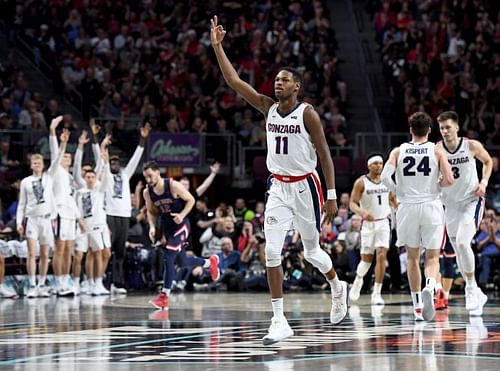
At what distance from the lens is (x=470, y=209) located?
12773 mm

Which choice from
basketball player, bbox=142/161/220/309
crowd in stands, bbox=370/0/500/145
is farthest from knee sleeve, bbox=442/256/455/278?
crowd in stands, bbox=370/0/500/145

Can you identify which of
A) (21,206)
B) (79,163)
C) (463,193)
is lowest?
(463,193)

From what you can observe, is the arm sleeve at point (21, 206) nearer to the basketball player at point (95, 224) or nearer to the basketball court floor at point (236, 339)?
the basketball player at point (95, 224)

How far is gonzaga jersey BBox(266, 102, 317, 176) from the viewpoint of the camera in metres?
9.59

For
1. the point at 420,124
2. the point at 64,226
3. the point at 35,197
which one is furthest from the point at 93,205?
the point at 420,124

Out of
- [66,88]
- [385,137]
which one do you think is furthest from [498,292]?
[66,88]

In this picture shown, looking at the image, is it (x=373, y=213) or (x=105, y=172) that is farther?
(x=105, y=172)

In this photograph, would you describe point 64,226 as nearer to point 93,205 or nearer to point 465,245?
point 93,205

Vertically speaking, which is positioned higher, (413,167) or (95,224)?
(413,167)

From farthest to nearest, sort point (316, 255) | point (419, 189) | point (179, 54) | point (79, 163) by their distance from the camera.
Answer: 1. point (179, 54)
2. point (79, 163)
3. point (419, 189)
4. point (316, 255)

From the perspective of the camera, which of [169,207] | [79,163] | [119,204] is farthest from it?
[119,204]

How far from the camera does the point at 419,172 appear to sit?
1192 cm

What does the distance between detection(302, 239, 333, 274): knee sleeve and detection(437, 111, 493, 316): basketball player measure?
2.85 metres

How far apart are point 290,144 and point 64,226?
925 centimetres
